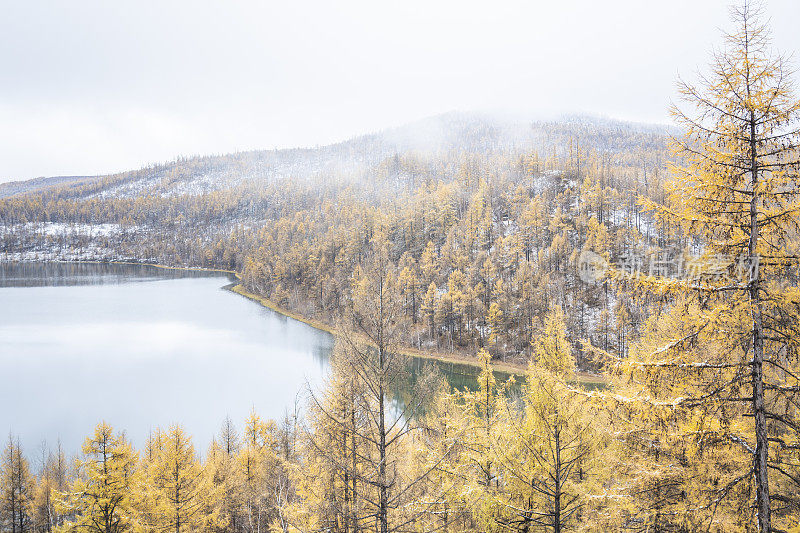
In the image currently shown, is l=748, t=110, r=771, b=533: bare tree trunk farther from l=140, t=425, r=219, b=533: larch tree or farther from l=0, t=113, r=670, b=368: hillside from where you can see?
l=140, t=425, r=219, b=533: larch tree

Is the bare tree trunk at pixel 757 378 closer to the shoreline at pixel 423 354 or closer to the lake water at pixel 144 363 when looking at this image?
the lake water at pixel 144 363

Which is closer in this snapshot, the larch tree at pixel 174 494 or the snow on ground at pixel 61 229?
the larch tree at pixel 174 494

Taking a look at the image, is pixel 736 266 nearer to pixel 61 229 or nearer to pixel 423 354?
pixel 423 354

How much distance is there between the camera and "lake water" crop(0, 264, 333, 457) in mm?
32438

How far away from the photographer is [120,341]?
178 feet

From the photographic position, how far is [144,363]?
45.6 m

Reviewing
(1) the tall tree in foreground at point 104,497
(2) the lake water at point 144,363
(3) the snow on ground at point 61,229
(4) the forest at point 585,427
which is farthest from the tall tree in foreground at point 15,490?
(3) the snow on ground at point 61,229

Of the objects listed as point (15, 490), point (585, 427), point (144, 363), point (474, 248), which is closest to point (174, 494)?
point (585, 427)

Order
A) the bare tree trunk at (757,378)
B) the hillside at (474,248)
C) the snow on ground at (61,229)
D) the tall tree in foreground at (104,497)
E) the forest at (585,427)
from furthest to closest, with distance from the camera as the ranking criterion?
the snow on ground at (61,229) → the hillside at (474,248) → the tall tree in foreground at (104,497) → the forest at (585,427) → the bare tree trunk at (757,378)

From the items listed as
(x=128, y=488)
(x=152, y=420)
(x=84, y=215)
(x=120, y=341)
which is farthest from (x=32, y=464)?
(x=84, y=215)

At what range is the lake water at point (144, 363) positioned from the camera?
106 feet

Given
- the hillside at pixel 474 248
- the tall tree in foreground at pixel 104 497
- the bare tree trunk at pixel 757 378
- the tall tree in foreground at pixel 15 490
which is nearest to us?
the bare tree trunk at pixel 757 378

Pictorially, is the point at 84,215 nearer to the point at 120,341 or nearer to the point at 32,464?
the point at 120,341

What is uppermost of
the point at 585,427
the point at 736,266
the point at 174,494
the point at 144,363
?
the point at 736,266
